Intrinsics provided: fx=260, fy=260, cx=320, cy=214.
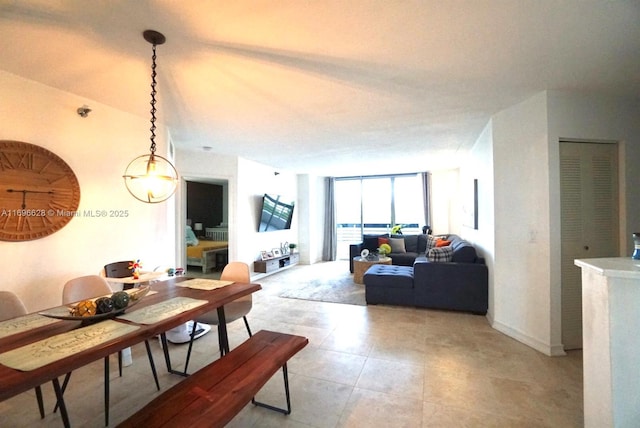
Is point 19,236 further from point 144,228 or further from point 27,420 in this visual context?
point 27,420

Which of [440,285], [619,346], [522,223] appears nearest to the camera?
[619,346]

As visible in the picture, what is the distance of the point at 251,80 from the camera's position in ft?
7.45

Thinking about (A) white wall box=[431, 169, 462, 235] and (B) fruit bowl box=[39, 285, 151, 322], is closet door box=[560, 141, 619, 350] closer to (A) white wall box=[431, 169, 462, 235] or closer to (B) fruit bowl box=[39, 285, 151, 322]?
(B) fruit bowl box=[39, 285, 151, 322]

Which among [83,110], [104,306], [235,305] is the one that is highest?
[83,110]

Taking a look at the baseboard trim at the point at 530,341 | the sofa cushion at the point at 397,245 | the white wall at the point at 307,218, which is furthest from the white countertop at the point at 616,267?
the white wall at the point at 307,218

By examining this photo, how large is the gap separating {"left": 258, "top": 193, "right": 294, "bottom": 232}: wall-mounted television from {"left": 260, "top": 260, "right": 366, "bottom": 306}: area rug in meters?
1.10

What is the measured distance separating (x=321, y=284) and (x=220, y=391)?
3.81 meters

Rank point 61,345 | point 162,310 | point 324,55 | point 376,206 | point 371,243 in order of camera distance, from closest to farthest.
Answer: point 61,345 → point 162,310 → point 324,55 → point 371,243 → point 376,206

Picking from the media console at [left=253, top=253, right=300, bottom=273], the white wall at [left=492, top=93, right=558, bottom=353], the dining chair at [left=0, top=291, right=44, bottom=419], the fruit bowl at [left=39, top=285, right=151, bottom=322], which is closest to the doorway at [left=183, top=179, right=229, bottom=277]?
the media console at [left=253, top=253, right=300, bottom=273]

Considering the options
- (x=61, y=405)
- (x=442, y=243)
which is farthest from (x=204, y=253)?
(x=442, y=243)

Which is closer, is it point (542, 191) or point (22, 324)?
point (22, 324)

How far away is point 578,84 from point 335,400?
343cm

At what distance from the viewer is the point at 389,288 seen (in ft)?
12.7

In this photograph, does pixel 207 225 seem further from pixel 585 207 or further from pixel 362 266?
pixel 585 207
